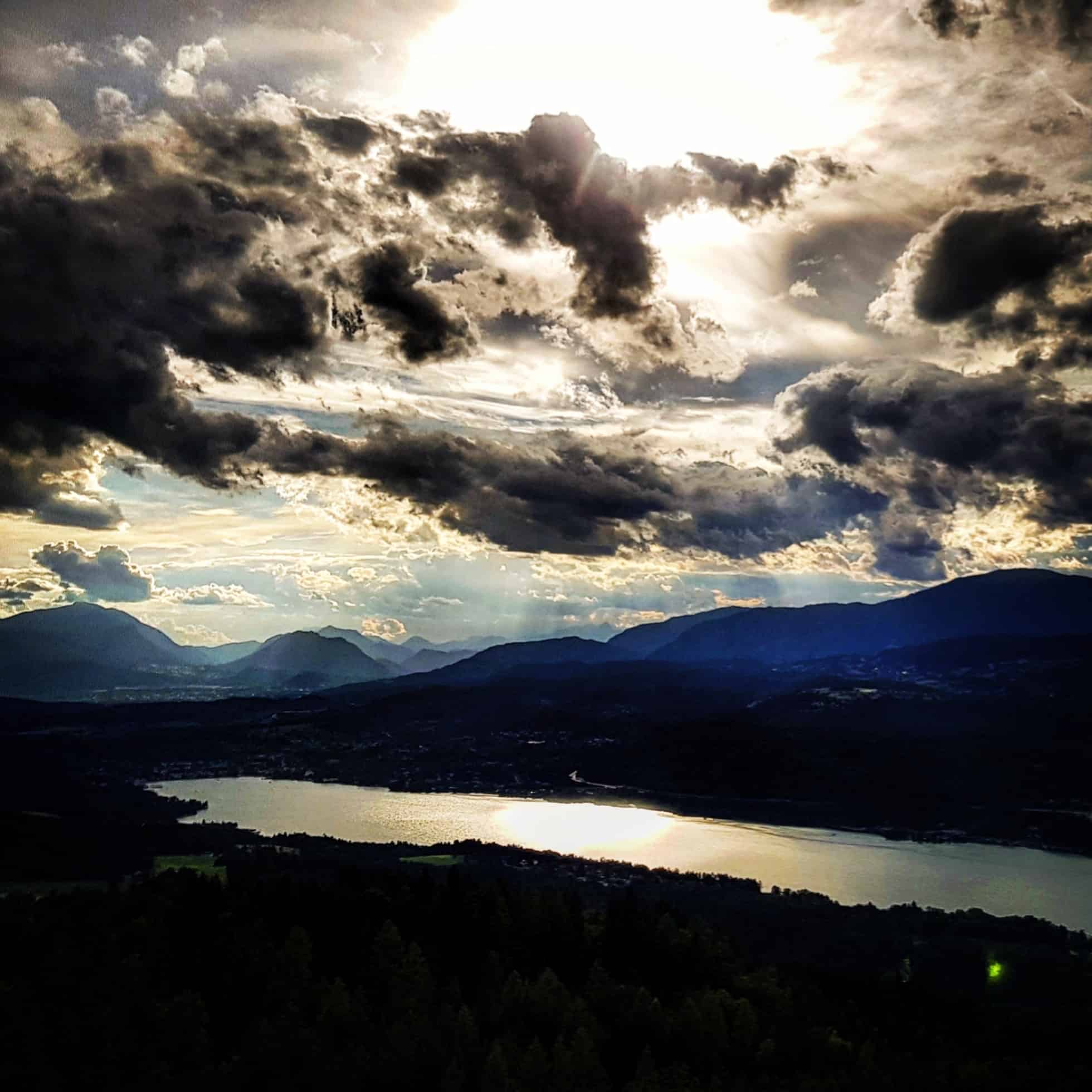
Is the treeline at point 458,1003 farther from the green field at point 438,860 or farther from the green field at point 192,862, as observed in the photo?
the green field at point 438,860

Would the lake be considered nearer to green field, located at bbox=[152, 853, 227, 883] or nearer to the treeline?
green field, located at bbox=[152, 853, 227, 883]

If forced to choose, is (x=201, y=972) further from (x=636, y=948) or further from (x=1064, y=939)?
(x=1064, y=939)

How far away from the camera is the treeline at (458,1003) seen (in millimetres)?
41094

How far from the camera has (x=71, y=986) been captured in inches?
1997

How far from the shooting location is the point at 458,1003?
52.3m

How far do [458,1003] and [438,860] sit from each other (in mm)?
111801

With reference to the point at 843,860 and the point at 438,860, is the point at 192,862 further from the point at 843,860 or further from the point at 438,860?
the point at 843,860

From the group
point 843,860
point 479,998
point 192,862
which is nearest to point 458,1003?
point 479,998

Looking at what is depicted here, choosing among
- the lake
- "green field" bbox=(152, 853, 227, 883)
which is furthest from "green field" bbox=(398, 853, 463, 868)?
"green field" bbox=(152, 853, 227, 883)

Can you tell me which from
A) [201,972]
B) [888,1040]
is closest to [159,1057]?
[201,972]

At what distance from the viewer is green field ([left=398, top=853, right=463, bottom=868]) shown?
154m

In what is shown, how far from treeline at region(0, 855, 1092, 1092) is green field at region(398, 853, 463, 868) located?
200ft

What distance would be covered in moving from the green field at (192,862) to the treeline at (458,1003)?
54.7m

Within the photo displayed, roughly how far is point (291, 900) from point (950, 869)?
123m
